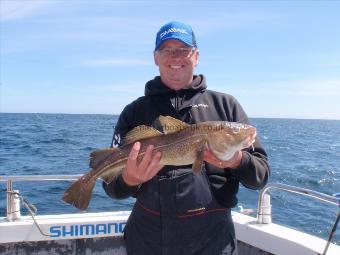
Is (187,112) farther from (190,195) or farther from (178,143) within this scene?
(190,195)

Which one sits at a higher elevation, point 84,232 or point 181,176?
point 181,176

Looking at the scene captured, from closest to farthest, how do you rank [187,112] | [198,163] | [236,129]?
[198,163] < [236,129] < [187,112]

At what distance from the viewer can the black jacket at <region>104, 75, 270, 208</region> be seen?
135 inches

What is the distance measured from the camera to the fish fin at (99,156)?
3498 millimetres

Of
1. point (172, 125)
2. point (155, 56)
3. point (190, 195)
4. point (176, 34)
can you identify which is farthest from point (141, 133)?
point (176, 34)

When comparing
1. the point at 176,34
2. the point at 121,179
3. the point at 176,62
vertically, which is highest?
the point at 176,34

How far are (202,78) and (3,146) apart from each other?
1107 inches

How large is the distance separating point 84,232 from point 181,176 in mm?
2501

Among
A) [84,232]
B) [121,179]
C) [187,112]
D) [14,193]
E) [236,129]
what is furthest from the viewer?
[84,232]

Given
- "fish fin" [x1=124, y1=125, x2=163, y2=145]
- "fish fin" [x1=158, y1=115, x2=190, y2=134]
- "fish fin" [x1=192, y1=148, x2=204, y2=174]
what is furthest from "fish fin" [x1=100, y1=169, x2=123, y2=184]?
"fish fin" [x1=192, y1=148, x2=204, y2=174]

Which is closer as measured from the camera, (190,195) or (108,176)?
(190,195)

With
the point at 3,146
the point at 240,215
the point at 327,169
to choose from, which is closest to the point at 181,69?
the point at 240,215

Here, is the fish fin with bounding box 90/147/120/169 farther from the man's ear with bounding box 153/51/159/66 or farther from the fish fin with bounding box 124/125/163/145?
the man's ear with bounding box 153/51/159/66

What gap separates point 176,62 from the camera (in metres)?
3.50
